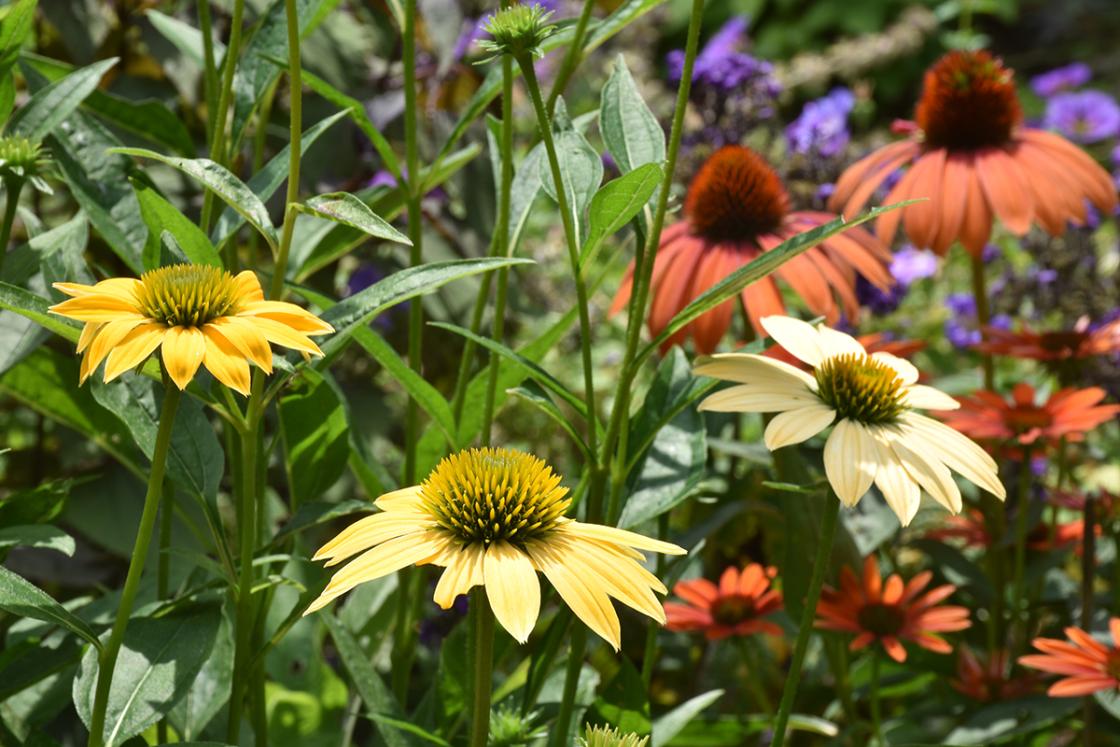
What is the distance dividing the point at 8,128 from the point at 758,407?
2.05 ft

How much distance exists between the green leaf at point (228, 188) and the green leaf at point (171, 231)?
67 mm

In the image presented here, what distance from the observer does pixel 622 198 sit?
0.84 meters

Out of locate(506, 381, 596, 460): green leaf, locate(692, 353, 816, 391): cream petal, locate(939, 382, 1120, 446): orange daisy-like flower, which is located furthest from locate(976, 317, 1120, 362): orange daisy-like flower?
locate(506, 381, 596, 460): green leaf

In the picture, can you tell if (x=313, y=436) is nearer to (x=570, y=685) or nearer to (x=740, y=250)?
(x=570, y=685)

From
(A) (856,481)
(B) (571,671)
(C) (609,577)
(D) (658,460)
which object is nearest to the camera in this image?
(C) (609,577)

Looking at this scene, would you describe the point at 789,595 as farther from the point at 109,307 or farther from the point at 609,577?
the point at 109,307

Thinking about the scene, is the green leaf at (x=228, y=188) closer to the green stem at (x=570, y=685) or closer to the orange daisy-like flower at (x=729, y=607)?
the green stem at (x=570, y=685)

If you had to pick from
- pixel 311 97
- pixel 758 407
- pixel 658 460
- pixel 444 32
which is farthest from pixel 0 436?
pixel 758 407

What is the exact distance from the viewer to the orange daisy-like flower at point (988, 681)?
1282 millimetres

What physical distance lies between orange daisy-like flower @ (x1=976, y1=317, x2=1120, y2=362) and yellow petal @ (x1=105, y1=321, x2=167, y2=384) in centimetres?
92

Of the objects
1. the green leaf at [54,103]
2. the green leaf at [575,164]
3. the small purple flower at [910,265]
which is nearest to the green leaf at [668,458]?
the green leaf at [575,164]

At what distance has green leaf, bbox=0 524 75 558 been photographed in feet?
2.80

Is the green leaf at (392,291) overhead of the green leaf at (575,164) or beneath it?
beneath

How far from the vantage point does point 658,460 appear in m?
1.07
